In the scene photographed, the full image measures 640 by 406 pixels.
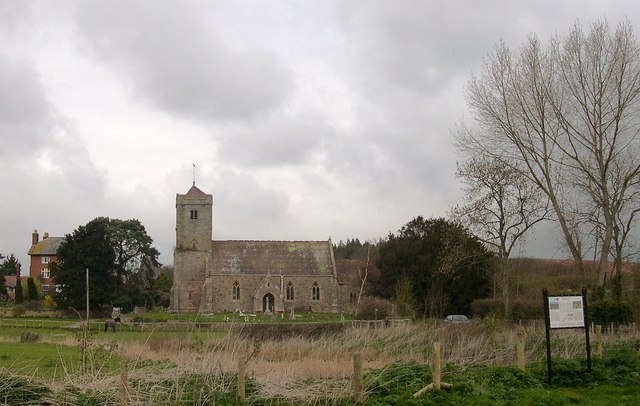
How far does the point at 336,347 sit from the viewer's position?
1844 centimetres

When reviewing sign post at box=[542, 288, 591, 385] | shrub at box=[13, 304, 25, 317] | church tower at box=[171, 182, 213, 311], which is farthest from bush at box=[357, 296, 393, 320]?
sign post at box=[542, 288, 591, 385]

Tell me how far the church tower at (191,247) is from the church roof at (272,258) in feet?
4.23

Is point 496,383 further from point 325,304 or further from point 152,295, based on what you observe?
point 152,295

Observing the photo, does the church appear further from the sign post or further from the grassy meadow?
the sign post

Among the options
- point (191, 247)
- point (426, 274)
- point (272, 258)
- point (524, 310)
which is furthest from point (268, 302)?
point (524, 310)

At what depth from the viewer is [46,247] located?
80625 millimetres

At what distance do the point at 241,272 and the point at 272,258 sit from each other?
3274 mm

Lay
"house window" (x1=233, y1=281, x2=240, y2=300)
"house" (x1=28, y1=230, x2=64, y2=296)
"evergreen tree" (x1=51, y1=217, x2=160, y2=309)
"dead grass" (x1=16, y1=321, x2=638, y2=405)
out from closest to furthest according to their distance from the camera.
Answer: "dead grass" (x1=16, y1=321, x2=638, y2=405), "evergreen tree" (x1=51, y1=217, x2=160, y2=309), "house window" (x1=233, y1=281, x2=240, y2=300), "house" (x1=28, y1=230, x2=64, y2=296)

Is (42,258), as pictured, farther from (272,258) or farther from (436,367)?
(436,367)

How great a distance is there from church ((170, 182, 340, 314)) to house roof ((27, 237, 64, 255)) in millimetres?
27169

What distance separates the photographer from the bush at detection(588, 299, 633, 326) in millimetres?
26422

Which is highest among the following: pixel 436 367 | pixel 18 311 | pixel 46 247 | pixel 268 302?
pixel 46 247

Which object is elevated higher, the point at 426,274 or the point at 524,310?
the point at 426,274

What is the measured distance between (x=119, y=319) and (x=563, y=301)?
32849 millimetres
